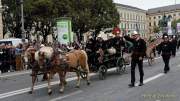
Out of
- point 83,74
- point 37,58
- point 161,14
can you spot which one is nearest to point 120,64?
point 83,74

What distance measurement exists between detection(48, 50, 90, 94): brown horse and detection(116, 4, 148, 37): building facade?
111596 mm

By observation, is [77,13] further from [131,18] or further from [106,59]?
[131,18]

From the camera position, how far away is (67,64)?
1530 centimetres

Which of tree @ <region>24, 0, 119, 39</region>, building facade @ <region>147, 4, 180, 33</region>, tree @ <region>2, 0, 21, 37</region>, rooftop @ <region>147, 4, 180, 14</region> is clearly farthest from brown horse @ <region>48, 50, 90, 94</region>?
rooftop @ <region>147, 4, 180, 14</region>

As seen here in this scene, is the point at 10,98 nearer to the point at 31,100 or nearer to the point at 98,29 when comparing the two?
the point at 31,100

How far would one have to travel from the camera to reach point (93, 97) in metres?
13.2

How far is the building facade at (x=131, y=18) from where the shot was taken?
446 feet

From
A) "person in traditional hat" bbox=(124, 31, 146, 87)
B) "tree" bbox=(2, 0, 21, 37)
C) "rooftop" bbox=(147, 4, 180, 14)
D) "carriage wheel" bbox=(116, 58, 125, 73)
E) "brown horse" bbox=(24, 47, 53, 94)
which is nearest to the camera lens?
"brown horse" bbox=(24, 47, 53, 94)

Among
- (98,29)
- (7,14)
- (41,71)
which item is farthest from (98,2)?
(41,71)

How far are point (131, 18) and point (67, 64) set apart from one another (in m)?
131

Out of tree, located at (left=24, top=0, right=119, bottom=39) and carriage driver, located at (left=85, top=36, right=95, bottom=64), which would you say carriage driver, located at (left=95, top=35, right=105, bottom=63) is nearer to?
carriage driver, located at (left=85, top=36, right=95, bottom=64)

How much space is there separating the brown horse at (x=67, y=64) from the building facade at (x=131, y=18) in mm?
111596

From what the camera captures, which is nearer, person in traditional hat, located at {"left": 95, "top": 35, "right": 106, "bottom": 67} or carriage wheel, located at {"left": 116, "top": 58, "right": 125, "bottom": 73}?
person in traditional hat, located at {"left": 95, "top": 35, "right": 106, "bottom": 67}

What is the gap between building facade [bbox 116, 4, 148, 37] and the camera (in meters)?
136
